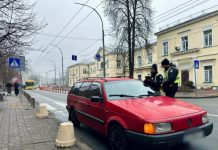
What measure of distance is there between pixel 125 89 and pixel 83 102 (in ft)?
5.55

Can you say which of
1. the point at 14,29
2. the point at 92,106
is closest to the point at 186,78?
the point at 14,29

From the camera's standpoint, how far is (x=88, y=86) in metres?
7.74

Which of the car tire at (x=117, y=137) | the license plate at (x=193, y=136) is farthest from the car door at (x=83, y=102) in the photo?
the license plate at (x=193, y=136)

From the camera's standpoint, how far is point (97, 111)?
645 cm

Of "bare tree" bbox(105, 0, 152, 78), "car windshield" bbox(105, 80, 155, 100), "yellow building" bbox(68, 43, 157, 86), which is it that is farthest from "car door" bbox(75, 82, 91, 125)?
"bare tree" bbox(105, 0, 152, 78)

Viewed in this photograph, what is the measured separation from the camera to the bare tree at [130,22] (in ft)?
92.2

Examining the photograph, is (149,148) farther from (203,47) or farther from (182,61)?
(182,61)

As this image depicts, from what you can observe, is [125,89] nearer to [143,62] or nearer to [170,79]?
[170,79]

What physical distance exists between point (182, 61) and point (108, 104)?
2817 centimetres

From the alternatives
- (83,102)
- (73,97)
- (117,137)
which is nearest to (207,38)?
(73,97)

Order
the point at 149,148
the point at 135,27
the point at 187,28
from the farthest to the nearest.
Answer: the point at 187,28
the point at 135,27
the point at 149,148

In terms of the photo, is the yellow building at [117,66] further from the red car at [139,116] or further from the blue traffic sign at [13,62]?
the red car at [139,116]

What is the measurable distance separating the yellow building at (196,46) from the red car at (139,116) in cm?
2320

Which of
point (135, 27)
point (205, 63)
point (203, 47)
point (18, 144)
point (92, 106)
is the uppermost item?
point (135, 27)
